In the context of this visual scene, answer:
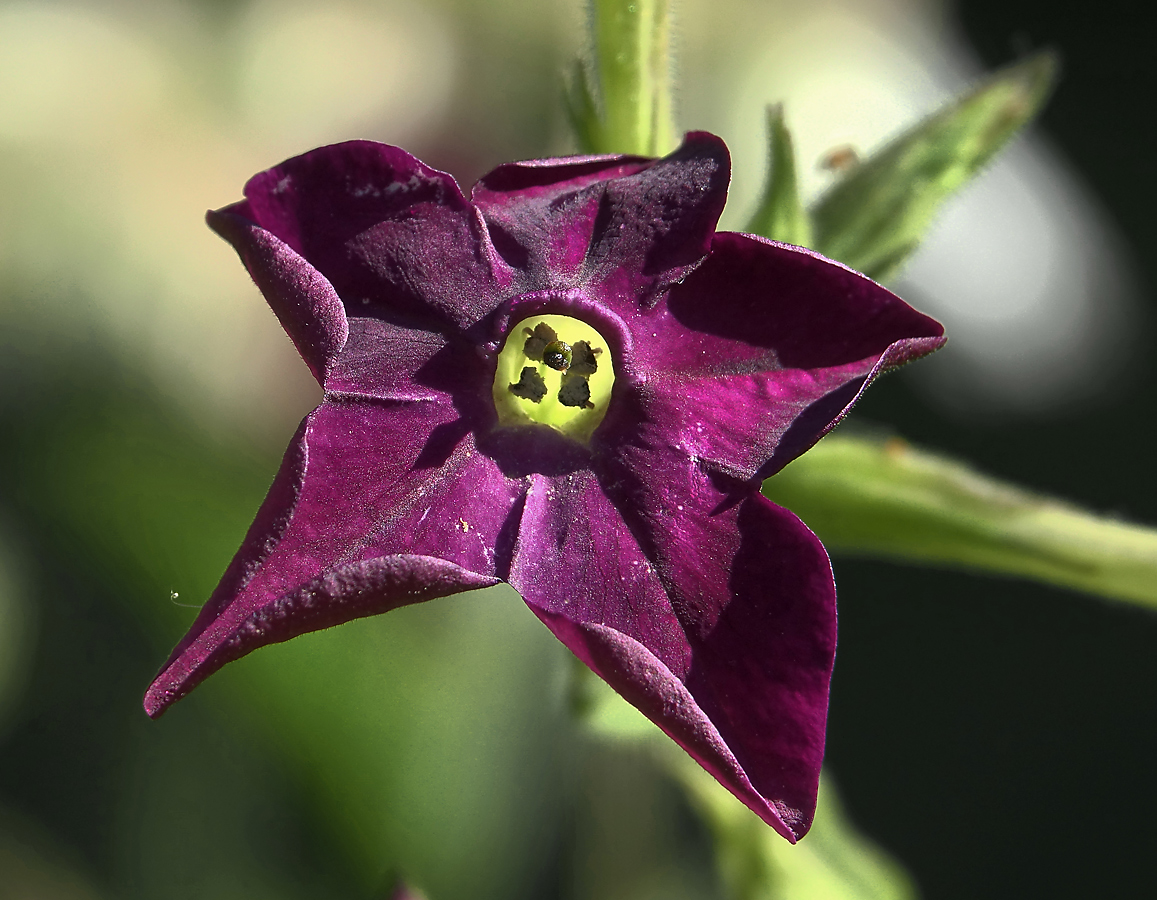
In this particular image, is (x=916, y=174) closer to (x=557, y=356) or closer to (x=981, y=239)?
(x=557, y=356)

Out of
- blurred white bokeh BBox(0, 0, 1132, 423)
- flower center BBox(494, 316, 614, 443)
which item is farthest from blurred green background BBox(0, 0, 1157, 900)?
flower center BBox(494, 316, 614, 443)

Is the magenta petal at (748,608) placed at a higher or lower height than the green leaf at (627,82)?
lower

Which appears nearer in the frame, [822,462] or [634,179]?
[634,179]

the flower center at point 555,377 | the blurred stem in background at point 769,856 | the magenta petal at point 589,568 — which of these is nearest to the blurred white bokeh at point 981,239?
the blurred stem in background at point 769,856

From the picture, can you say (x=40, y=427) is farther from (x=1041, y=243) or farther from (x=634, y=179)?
(x=1041, y=243)

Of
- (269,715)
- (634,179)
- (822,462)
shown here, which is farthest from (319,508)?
(269,715)

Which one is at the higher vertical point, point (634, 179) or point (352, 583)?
point (634, 179)

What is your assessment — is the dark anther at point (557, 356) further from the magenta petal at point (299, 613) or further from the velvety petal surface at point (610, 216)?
the magenta petal at point (299, 613)

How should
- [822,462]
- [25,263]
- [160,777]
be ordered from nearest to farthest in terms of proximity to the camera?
[822,462] < [160,777] < [25,263]

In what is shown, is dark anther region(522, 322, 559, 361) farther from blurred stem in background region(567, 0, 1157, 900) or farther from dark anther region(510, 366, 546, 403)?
blurred stem in background region(567, 0, 1157, 900)
